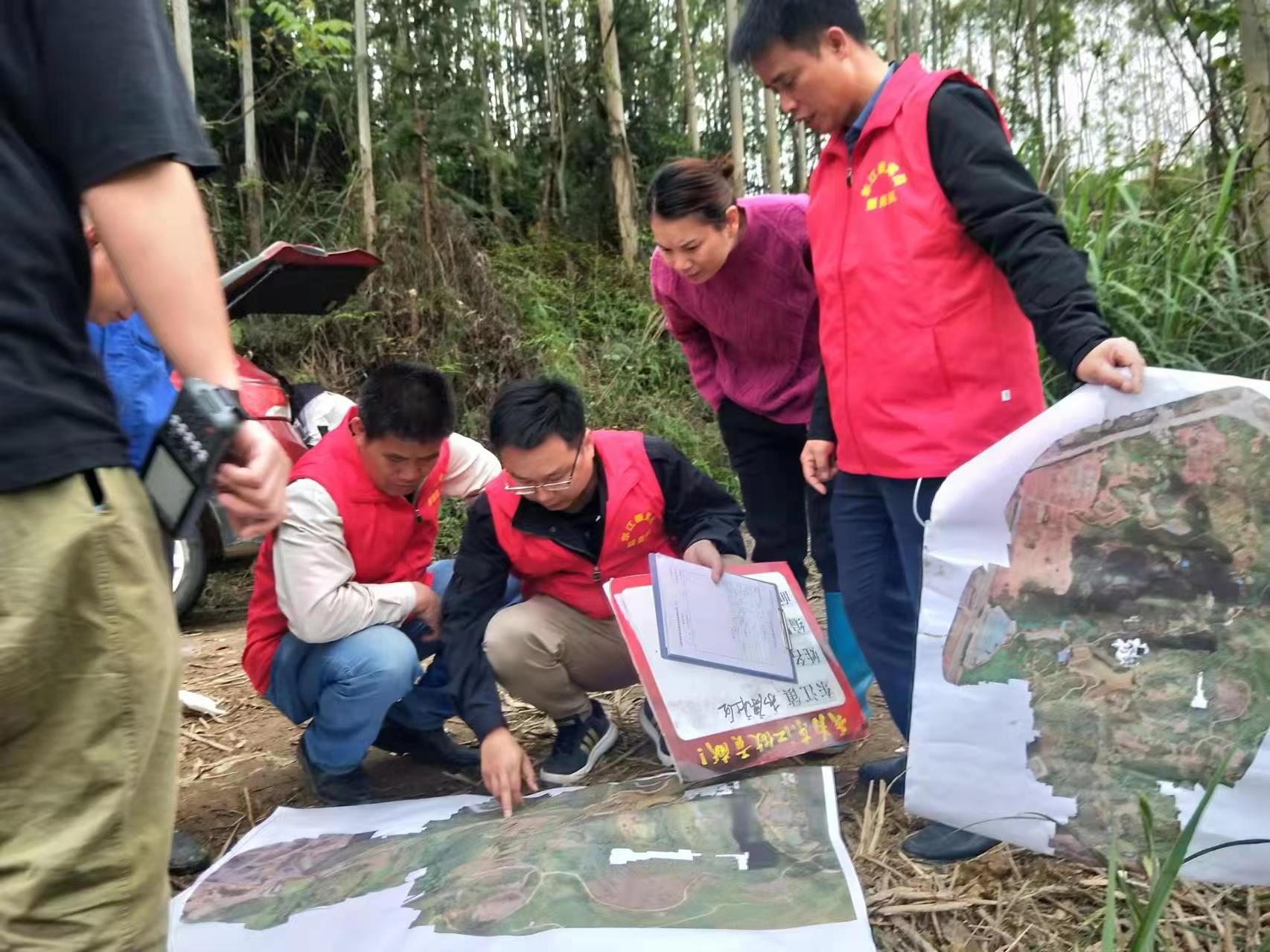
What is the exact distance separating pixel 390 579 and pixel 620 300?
19.3 ft

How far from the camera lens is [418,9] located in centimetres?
930

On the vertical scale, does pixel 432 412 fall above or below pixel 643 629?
above

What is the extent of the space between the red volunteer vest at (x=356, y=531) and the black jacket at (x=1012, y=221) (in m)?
1.21

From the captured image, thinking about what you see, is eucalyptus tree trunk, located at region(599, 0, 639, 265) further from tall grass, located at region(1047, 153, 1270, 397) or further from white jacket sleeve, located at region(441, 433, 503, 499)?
white jacket sleeve, located at region(441, 433, 503, 499)

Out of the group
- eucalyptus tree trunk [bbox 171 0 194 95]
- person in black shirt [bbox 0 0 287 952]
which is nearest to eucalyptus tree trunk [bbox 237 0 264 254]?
eucalyptus tree trunk [bbox 171 0 194 95]

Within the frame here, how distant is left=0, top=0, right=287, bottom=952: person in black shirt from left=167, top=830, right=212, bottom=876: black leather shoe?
1.26 m

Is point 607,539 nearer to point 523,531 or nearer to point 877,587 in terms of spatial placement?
point 523,531

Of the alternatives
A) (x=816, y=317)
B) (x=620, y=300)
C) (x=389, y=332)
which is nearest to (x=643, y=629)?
(x=816, y=317)

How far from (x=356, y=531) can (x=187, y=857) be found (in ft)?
2.29

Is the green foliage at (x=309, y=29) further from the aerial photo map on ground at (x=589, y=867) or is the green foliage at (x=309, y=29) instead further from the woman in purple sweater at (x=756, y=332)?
the aerial photo map on ground at (x=589, y=867)

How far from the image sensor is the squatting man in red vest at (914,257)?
1.58 metres

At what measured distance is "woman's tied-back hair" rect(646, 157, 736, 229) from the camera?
215cm

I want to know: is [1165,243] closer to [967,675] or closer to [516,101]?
[967,675]

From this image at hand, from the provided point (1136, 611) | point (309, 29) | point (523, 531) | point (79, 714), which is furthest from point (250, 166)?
point (79, 714)
